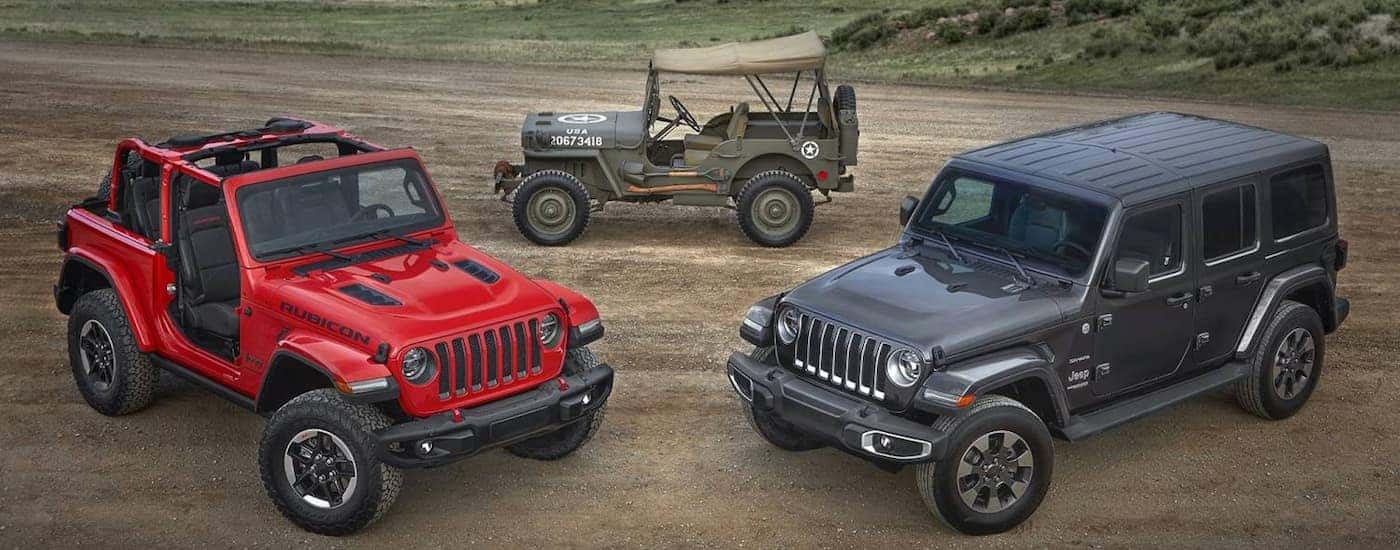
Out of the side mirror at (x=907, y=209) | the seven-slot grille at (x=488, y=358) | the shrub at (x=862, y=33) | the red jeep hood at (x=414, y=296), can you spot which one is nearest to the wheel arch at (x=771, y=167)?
the side mirror at (x=907, y=209)

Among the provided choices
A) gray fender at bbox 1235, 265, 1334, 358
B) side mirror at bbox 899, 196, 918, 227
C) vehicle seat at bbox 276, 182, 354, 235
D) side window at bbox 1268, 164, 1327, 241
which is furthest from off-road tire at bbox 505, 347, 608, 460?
side window at bbox 1268, 164, 1327, 241

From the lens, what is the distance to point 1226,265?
9.55 meters

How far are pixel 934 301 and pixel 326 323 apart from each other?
3.71 meters

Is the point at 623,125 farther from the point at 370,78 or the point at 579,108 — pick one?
the point at 370,78

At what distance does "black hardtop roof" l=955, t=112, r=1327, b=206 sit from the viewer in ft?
30.5

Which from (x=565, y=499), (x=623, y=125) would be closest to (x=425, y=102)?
(x=623, y=125)

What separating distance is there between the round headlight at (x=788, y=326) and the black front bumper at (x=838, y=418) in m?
0.20

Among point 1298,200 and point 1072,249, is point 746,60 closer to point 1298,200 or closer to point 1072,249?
point 1298,200

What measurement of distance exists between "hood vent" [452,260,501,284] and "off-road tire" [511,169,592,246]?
604cm

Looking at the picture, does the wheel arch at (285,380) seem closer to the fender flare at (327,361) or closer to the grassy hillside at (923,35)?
the fender flare at (327,361)

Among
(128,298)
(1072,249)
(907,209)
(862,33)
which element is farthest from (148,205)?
(862,33)

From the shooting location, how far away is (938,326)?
8422 millimetres

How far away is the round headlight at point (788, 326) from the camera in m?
8.97

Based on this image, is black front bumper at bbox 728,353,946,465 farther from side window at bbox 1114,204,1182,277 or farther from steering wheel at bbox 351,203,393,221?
steering wheel at bbox 351,203,393,221
